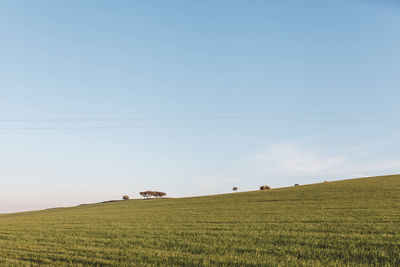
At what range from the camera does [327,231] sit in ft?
46.6

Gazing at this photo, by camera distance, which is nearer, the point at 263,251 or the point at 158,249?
the point at 263,251

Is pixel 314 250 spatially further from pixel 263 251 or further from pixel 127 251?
pixel 127 251

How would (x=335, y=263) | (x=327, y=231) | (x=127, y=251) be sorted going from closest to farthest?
(x=335, y=263)
(x=127, y=251)
(x=327, y=231)

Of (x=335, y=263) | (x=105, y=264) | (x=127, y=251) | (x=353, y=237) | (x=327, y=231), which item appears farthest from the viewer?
(x=327, y=231)

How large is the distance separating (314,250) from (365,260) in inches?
66.3

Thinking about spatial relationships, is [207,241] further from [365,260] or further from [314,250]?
[365,260]

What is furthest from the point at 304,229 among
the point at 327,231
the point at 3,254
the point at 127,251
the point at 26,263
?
the point at 3,254

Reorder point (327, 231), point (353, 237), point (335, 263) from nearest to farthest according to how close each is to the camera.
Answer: point (335, 263), point (353, 237), point (327, 231)

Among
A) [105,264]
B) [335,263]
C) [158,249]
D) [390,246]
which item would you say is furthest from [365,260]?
[105,264]

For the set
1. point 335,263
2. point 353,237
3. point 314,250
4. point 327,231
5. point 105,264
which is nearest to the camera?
point 335,263

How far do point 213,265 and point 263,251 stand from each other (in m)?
2.58

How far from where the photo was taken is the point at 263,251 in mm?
10250

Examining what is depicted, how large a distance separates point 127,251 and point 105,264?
1.84 metres

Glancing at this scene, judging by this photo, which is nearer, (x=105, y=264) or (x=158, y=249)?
(x=105, y=264)
